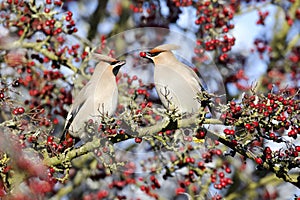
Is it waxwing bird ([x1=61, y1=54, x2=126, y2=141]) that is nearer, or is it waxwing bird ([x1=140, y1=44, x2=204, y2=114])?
waxwing bird ([x1=140, y1=44, x2=204, y2=114])

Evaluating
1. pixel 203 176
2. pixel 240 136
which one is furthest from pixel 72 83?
pixel 240 136

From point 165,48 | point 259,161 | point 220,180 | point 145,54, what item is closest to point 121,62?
point 145,54

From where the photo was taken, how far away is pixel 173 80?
2.93 metres

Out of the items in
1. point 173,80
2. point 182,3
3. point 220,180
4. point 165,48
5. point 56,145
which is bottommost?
point 220,180

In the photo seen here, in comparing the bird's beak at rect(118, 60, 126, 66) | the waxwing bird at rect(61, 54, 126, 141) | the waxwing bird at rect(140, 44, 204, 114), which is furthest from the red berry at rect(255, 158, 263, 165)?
the bird's beak at rect(118, 60, 126, 66)

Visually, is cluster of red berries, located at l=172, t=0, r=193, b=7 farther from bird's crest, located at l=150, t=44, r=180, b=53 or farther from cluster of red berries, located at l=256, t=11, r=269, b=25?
bird's crest, located at l=150, t=44, r=180, b=53

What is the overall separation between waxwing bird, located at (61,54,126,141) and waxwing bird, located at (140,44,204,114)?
0.19 metres

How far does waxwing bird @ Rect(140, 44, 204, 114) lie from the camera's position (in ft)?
9.09

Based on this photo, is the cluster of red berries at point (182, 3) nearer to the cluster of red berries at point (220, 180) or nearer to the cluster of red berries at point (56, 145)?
the cluster of red berries at point (220, 180)

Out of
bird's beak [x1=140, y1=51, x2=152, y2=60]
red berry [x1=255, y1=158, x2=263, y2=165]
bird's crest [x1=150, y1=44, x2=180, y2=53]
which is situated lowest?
red berry [x1=255, y1=158, x2=263, y2=165]

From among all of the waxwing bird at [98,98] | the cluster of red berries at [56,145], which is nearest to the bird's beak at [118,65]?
the waxwing bird at [98,98]

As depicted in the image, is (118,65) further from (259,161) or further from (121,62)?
(259,161)

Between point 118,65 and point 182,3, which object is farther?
point 182,3

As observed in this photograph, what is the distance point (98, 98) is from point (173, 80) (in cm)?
39
